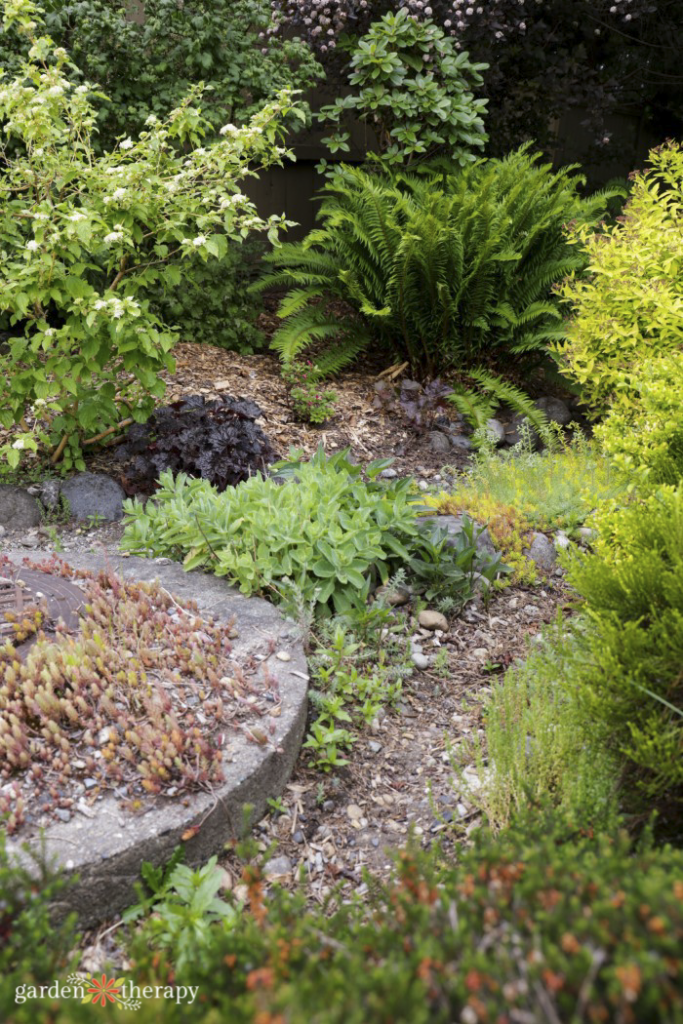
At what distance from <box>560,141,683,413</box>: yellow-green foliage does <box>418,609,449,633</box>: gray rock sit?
1949 mm

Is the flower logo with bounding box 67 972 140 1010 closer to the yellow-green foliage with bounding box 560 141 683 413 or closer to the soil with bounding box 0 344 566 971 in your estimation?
the soil with bounding box 0 344 566 971

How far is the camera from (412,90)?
226 inches

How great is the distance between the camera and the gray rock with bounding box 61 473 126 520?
13.5 ft

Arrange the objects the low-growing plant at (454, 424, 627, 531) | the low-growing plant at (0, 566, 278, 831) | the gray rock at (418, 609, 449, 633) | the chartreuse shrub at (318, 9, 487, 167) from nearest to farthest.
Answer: the low-growing plant at (0, 566, 278, 831)
the gray rock at (418, 609, 449, 633)
the low-growing plant at (454, 424, 627, 531)
the chartreuse shrub at (318, 9, 487, 167)

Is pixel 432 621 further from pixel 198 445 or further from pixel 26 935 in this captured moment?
pixel 26 935

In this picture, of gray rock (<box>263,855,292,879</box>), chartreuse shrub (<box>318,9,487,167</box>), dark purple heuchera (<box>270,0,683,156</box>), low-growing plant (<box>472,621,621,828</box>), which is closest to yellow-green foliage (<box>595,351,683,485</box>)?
low-growing plant (<box>472,621,621,828</box>)

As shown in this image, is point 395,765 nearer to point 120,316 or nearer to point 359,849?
point 359,849

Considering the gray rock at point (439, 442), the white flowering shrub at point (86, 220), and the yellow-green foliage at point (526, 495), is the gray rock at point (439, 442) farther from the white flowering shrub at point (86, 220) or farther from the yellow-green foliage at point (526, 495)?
the white flowering shrub at point (86, 220)

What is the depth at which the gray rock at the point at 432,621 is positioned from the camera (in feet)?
10.8

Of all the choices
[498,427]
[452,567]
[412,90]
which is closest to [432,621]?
[452,567]

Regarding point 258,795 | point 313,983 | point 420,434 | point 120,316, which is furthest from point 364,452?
point 313,983

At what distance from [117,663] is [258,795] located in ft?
2.10

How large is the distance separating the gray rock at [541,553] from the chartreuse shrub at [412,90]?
3335mm

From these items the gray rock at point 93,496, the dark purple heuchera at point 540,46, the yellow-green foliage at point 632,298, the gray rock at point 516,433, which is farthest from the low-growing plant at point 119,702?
the dark purple heuchera at point 540,46
